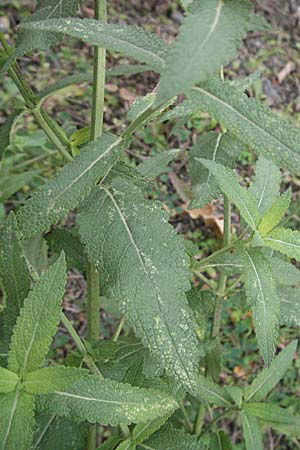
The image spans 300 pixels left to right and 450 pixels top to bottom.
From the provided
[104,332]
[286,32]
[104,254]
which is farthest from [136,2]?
[104,254]

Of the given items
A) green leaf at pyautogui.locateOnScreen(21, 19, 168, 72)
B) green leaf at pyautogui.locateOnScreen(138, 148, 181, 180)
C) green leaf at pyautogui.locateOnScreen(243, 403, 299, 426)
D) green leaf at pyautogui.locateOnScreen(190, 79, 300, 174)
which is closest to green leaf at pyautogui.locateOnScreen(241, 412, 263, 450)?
green leaf at pyautogui.locateOnScreen(243, 403, 299, 426)

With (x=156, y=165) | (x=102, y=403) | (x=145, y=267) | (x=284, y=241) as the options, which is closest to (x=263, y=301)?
(x=284, y=241)

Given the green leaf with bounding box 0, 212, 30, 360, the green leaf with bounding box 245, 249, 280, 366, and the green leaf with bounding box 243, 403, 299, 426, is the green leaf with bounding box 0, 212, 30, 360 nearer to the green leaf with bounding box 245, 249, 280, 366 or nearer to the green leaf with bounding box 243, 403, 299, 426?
the green leaf with bounding box 245, 249, 280, 366

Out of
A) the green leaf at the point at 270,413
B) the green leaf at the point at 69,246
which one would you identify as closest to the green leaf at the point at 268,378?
→ the green leaf at the point at 270,413

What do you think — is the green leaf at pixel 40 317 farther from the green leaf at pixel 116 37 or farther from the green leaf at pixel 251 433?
the green leaf at pixel 251 433

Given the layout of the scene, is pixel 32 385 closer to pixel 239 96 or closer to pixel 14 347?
pixel 14 347
